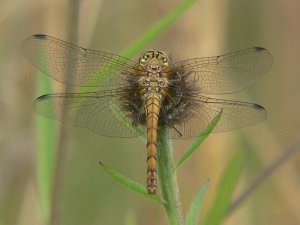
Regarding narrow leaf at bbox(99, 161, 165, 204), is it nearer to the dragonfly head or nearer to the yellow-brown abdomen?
the yellow-brown abdomen

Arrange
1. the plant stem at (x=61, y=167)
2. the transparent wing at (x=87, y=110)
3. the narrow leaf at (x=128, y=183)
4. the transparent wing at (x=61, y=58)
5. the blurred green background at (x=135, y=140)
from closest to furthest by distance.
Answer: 1. the narrow leaf at (x=128, y=183)
2. the plant stem at (x=61, y=167)
3. the transparent wing at (x=87, y=110)
4. the transparent wing at (x=61, y=58)
5. the blurred green background at (x=135, y=140)

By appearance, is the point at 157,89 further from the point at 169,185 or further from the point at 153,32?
the point at 169,185

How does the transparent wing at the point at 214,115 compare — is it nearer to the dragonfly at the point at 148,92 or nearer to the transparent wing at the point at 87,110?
the dragonfly at the point at 148,92

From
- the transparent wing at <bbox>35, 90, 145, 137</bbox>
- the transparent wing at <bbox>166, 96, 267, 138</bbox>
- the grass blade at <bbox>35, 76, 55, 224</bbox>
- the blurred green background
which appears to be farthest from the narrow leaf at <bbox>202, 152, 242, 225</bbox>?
the blurred green background

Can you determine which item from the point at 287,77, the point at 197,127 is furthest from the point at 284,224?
the point at 197,127

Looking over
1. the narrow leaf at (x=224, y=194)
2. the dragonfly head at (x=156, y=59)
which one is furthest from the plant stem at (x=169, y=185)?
the dragonfly head at (x=156, y=59)

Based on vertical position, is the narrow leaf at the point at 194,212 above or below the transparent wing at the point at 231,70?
below

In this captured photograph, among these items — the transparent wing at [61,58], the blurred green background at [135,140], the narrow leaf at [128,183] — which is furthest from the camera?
the blurred green background at [135,140]
